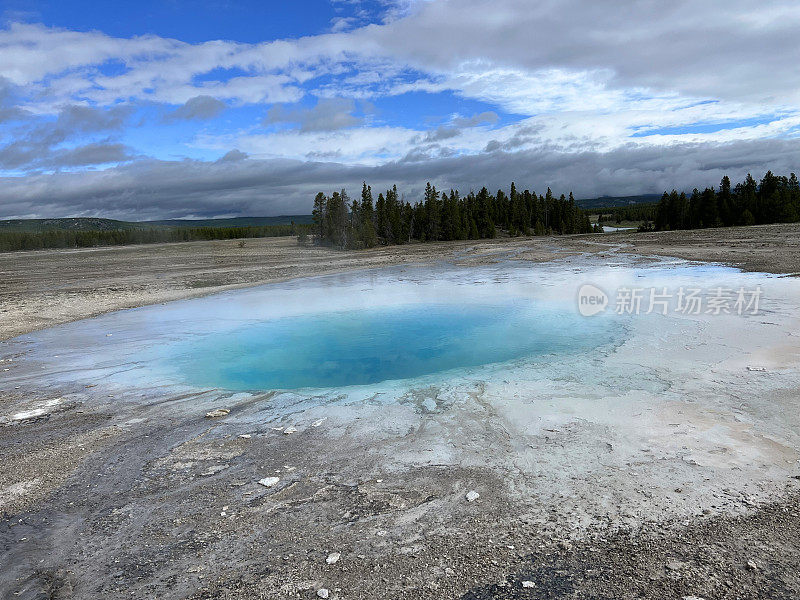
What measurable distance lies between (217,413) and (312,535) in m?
3.23

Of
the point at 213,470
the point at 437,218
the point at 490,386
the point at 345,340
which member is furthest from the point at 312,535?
the point at 437,218

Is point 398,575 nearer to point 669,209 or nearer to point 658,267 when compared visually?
point 658,267

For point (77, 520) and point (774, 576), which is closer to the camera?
point (774, 576)

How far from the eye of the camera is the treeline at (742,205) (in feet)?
200

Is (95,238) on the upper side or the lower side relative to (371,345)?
upper

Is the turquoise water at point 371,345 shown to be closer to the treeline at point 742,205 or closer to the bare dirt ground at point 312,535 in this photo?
the bare dirt ground at point 312,535

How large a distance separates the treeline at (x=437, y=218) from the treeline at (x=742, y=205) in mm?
15551

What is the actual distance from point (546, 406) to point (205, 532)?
4.14m

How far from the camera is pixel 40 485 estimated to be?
489 cm

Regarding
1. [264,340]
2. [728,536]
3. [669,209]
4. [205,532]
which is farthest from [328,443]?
[669,209]

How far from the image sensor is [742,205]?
6381cm

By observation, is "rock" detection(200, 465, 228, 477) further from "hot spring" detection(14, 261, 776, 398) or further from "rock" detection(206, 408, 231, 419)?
"hot spring" detection(14, 261, 776, 398)

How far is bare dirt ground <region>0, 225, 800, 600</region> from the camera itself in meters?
3.31

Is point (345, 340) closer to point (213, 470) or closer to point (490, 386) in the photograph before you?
point (490, 386)
